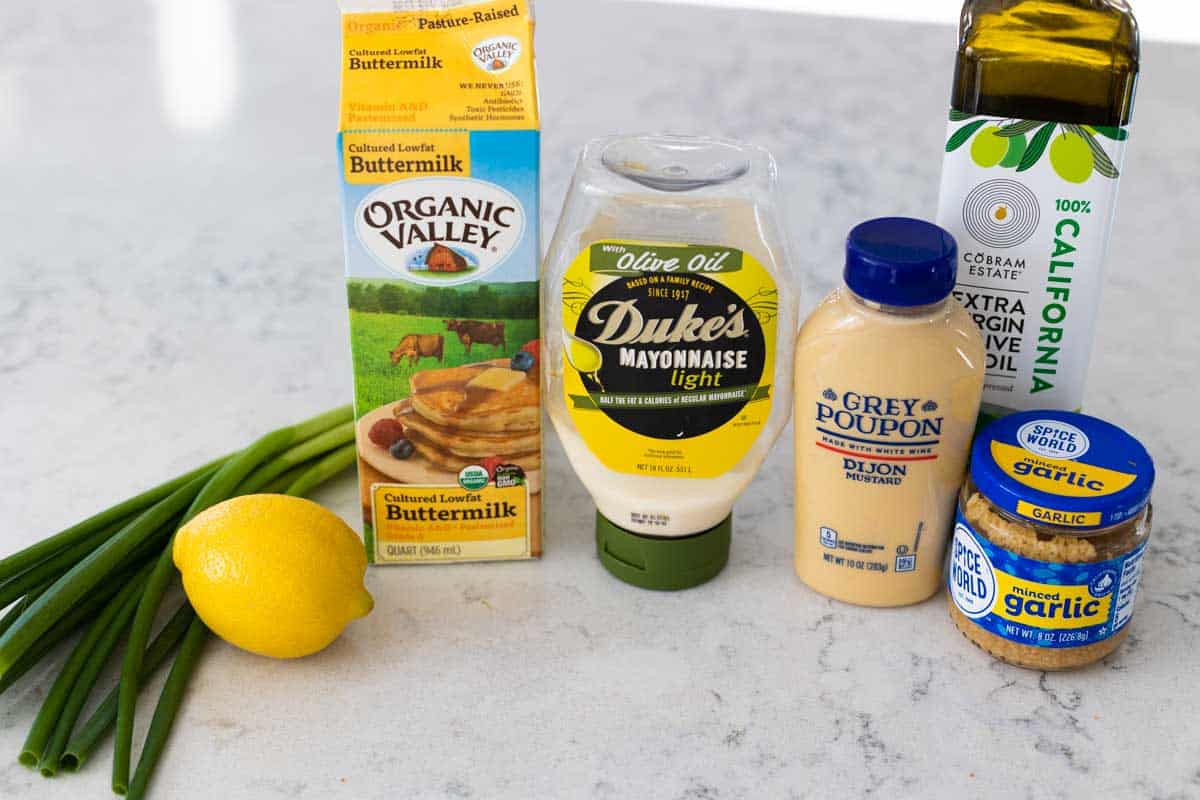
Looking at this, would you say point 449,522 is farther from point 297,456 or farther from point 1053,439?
point 1053,439

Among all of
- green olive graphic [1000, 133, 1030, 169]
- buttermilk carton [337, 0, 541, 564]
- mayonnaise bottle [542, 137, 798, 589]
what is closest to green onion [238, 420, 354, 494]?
buttermilk carton [337, 0, 541, 564]

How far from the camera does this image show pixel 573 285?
1.07m

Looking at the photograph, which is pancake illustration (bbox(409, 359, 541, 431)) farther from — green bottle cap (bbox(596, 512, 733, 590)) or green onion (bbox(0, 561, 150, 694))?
green onion (bbox(0, 561, 150, 694))

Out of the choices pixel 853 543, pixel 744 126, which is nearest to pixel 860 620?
pixel 853 543

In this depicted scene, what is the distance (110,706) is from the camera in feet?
3.26

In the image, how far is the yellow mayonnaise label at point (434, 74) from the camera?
3.33 feet

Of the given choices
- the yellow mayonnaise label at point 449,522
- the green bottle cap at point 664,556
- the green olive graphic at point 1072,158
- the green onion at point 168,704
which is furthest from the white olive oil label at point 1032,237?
the green onion at point 168,704

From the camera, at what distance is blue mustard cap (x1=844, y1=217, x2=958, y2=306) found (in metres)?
0.99

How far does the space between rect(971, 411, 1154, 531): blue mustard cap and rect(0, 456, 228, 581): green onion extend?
642mm

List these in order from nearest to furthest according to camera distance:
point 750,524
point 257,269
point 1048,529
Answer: point 1048,529, point 750,524, point 257,269

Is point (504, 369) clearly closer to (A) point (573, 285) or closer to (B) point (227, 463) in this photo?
(A) point (573, 285)

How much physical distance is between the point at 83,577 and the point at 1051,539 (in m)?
0.70

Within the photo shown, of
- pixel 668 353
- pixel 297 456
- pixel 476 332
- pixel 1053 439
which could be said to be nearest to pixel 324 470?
pixel 297 456

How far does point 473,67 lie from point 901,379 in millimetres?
380
